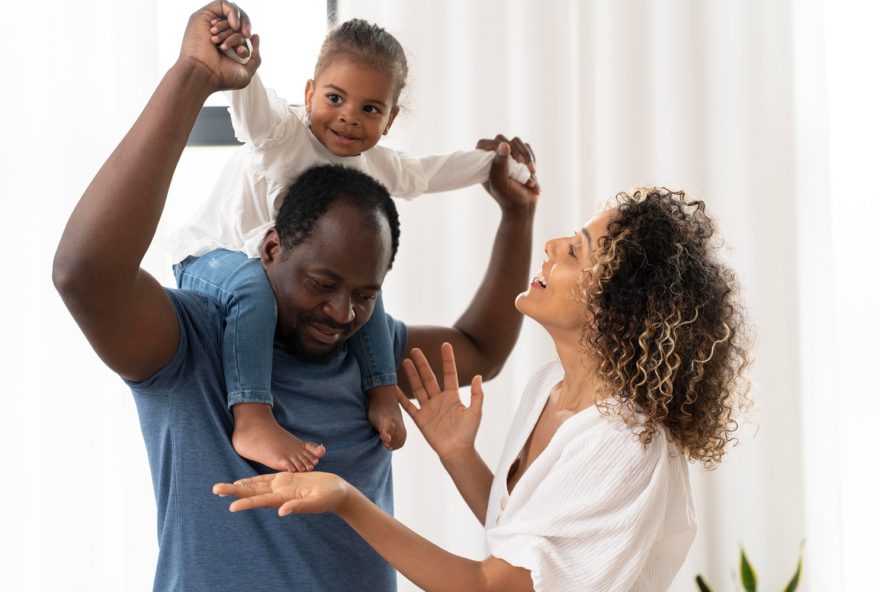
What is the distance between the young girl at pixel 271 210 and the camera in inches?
50.8

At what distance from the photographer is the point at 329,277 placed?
1.33m

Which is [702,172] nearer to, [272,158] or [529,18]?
[529,18]

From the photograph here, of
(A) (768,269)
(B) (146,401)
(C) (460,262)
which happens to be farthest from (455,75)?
(B) (146,401)

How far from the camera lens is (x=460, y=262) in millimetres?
2422

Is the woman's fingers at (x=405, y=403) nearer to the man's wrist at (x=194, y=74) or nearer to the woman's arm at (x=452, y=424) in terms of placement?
the woman's arm at (x=452, y=424)

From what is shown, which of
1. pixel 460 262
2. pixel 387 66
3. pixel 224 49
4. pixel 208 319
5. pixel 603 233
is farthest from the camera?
pixel 460 262

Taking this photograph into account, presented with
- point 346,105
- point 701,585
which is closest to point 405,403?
point 346,105

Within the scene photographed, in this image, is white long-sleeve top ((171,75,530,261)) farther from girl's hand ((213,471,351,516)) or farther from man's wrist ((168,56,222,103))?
girl's hand ((213,471,351,516))

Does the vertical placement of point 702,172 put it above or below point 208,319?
above

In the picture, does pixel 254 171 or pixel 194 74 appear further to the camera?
pixel 254 171

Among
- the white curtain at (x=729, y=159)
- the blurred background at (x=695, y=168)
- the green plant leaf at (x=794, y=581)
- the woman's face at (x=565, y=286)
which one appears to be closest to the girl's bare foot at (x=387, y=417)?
the woman's face at (x=565, y=286)

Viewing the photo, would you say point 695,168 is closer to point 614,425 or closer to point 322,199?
point 614,425

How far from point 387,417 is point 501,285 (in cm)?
54

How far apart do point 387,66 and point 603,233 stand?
0.47m
